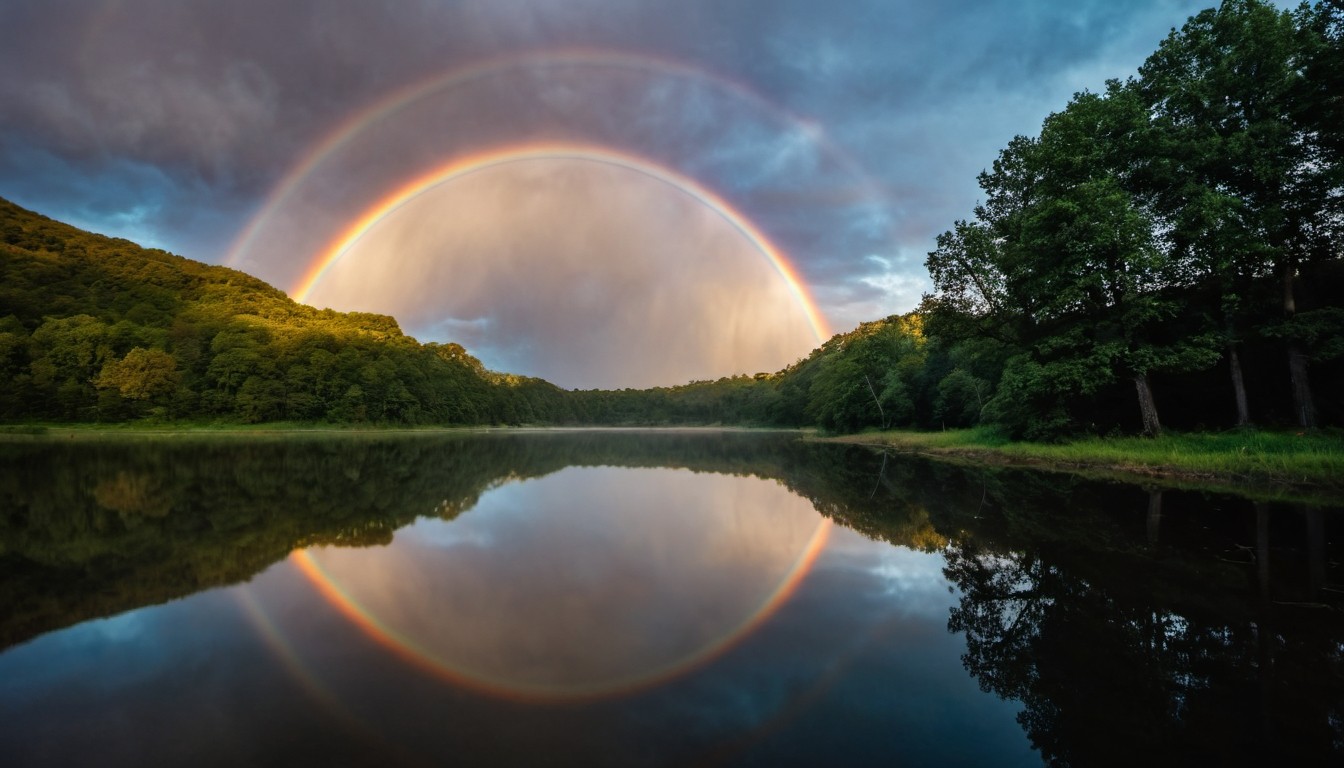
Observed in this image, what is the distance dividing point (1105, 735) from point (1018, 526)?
9.30m

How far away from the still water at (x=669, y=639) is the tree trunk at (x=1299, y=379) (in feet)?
37.0

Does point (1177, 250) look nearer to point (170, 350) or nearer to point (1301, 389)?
point (1301, 389)

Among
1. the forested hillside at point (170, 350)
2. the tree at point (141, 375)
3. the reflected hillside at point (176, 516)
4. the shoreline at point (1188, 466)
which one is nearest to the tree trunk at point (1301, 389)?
the shoreline at point (1188, 466)

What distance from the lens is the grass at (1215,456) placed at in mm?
16906

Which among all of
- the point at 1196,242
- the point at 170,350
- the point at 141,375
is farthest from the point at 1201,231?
the point at 170,350

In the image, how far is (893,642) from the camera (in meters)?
6.33

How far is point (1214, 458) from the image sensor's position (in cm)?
1930

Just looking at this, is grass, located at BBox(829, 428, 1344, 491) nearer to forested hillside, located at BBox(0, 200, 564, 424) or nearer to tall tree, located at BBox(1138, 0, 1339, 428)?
tall tree, located at BBox(1138, 0, 1339, 428)

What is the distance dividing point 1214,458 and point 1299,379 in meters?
6.48

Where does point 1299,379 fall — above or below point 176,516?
above

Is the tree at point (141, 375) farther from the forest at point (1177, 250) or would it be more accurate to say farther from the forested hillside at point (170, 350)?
the forest at point (1177, 250)

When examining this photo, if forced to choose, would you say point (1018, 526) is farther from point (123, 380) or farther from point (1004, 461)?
point (123, 380)

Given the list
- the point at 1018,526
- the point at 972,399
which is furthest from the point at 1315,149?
the point at 972,399

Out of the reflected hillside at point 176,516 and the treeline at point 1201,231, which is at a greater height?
the treeline at point 1201,231
